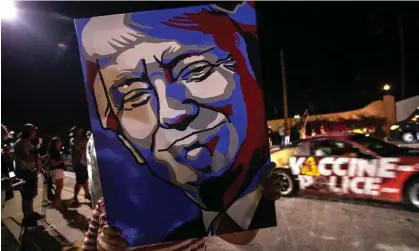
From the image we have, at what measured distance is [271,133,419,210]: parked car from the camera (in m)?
6.04

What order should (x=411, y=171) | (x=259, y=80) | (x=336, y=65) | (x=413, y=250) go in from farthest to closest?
(x=336, y=65) < (x=411, y=171) < (x=413, y=250) < (x=259, y=80)

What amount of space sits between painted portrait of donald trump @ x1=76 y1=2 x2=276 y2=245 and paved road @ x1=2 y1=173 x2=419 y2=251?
3.45 meters

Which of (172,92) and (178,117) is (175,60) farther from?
(178,117)

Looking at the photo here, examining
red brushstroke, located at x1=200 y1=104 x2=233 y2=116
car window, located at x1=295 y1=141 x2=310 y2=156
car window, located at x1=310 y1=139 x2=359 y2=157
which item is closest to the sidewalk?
red brushstroke, located at x1=200 y1=104 x2=233 y2=116

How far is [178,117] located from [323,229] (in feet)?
14.8

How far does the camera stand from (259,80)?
158 cm

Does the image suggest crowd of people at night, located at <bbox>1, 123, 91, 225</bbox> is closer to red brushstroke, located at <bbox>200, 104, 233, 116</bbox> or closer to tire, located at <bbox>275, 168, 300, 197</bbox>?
tire, located at <bbox>275, 168, 300, 197</bbox>

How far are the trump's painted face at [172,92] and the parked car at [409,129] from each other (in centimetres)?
1491

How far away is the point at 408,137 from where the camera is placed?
14.5 m

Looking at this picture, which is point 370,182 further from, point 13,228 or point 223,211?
point 13,228

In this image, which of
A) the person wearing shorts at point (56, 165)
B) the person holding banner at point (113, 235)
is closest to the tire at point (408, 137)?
→ the person wearing shorts at point (56, 165)

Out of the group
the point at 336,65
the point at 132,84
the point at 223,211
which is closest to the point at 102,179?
the point at 132,84

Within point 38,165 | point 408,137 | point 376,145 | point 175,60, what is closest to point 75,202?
point 38,165

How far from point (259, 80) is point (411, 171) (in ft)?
18.2
